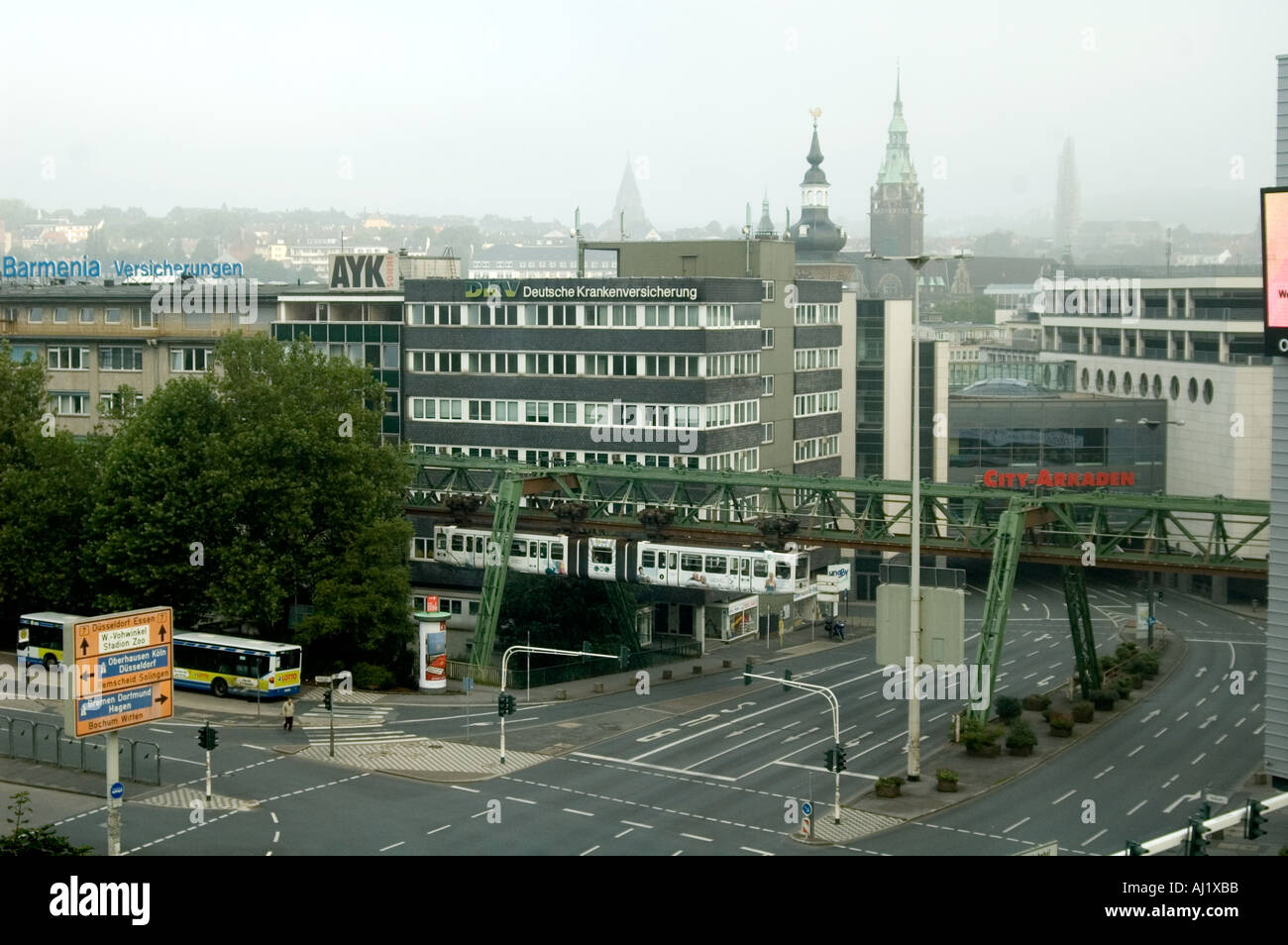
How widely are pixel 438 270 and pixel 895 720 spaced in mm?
49758

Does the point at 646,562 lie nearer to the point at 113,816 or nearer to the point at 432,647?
the point at 432,647

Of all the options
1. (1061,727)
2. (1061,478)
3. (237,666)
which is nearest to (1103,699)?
(1061,727)

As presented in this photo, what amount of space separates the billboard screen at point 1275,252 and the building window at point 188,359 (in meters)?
68.6

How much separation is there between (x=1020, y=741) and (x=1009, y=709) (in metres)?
5.17

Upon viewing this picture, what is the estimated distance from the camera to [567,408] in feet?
289

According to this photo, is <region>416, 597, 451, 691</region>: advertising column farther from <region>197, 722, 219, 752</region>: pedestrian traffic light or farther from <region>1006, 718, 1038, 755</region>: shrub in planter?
<region>1006, 718, 1038, 755</region>: shrub in planter

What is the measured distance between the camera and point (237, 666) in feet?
211

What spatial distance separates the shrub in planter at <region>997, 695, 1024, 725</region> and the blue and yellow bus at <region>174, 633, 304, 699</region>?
28.8 m

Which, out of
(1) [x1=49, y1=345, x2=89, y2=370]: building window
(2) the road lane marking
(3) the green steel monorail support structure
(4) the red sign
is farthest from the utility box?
(1) [x1=49, y1=345, x2=89, y2=370]: building window

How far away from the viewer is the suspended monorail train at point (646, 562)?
68.4 metres

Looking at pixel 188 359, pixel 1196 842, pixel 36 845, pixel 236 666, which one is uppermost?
pixel 188 359

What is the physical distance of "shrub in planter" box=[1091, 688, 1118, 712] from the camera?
66.2m

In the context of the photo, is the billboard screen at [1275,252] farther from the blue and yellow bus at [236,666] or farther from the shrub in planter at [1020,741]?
the blue and yellow bus at [236,666]

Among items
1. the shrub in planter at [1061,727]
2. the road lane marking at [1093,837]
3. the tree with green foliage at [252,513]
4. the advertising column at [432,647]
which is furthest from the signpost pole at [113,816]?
the shrub in planter at [1061,727]
